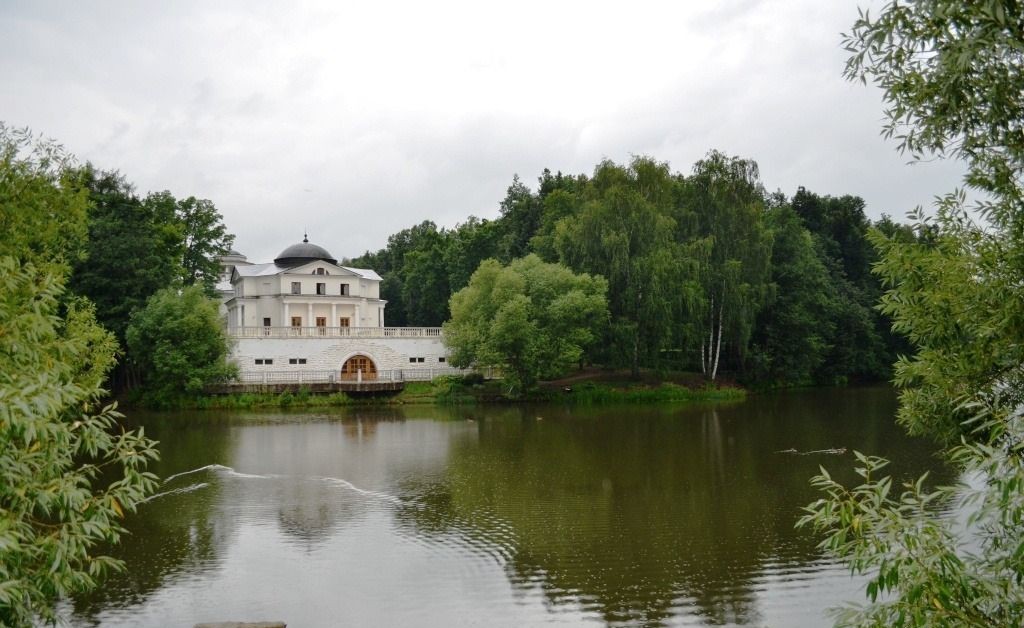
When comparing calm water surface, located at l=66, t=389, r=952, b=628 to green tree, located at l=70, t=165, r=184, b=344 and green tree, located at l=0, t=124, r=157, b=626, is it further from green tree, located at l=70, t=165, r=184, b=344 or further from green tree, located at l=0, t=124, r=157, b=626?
green tree, located at l=70, t=165, r=184, b=344

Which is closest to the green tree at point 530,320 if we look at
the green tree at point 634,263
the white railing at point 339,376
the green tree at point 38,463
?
the green tree at point 634,263

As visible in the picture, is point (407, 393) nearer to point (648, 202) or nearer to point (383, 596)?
point (648, 202)

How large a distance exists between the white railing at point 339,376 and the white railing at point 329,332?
6.48 ft

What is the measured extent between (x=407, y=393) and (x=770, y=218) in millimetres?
23363

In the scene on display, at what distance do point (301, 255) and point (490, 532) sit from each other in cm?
4126

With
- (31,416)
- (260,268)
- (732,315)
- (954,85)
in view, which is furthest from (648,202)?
(31,416)

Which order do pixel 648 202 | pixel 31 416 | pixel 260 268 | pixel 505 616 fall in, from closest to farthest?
1. pixel 31 416
2. pixel 505 616
3. pixel 648 202
4. pixel 260 268

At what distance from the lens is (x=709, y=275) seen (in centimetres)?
3941

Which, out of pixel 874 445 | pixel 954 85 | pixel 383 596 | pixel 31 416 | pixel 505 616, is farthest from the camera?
pixel 874 445

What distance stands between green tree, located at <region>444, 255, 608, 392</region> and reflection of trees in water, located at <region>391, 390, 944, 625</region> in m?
8.88

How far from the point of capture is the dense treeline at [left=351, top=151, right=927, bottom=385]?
1500 inches

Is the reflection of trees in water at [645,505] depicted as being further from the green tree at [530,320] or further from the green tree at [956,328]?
the green tree at [530,320]

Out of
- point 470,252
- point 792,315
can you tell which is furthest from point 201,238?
point 792,315

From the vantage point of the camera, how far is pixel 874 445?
69.5 ft
